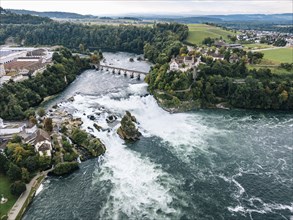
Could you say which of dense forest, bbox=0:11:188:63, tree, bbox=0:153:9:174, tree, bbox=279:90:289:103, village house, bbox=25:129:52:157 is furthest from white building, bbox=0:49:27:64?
tree, bbox=279:90:289:103

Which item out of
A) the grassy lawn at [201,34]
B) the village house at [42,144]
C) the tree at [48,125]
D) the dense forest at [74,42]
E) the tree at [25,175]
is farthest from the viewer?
the grassy lawn at [201,34]

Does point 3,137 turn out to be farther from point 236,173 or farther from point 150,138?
point 236,173

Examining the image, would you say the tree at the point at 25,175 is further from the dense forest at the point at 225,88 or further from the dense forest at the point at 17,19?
the dense forest at the point at 17,19

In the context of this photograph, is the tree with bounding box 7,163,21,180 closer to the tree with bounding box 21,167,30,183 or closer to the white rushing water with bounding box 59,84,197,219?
the tree with bounding box 21,167,30,183

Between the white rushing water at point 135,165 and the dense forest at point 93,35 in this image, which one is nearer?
the white rushing water at point 135,165

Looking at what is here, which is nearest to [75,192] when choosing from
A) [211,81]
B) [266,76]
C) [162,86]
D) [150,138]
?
[150,138]

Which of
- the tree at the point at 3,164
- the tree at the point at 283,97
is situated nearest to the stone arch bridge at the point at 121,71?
the tree at the point at 283,97

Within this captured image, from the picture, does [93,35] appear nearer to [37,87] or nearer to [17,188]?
[37,87]
